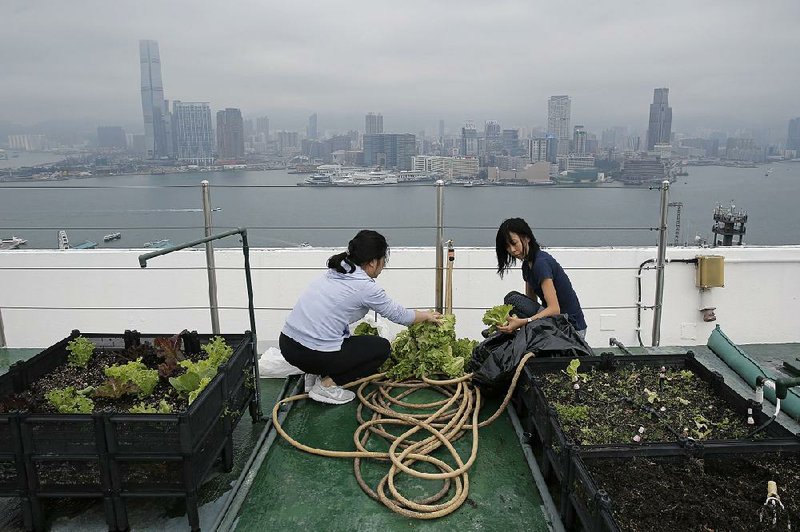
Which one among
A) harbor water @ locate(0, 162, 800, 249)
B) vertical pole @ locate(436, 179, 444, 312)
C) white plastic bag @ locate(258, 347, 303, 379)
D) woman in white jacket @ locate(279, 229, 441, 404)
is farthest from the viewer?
harbor water @ locate(0, 162, 800, 249)

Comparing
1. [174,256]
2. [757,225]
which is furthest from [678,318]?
[757,225]

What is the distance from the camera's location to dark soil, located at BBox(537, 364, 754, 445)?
224cm

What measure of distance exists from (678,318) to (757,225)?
15001 mm

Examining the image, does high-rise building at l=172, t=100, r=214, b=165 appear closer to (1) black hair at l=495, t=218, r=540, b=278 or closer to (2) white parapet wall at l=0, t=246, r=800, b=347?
(2) white parapet wall at l=0, t=246, r=800, b=347

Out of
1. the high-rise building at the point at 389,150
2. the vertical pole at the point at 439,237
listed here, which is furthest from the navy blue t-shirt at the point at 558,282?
the high-rise building at the point at 389,150

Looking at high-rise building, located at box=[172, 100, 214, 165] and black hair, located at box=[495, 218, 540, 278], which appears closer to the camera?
black hair, located at box=[495, 218, 540, 278]

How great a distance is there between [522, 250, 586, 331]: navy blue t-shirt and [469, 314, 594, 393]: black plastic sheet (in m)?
0.21

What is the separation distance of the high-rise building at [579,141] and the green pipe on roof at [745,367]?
598 cm

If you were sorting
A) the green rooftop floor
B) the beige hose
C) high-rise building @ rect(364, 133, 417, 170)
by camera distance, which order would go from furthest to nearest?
high-rise building @ rect(364, 133, 417, 170) → the beige hose → the green rooftop floor

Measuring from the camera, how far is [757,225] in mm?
18672

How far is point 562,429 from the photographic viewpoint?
2.15 meters

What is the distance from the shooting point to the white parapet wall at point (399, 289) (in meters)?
6.15

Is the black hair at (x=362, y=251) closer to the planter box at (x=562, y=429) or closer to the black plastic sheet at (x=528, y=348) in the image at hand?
the black plastic sheet at (x=528, y=348)

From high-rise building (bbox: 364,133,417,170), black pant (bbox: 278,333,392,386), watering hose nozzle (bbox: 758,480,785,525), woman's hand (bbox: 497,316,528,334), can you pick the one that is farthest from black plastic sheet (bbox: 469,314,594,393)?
high-rise building (bbox: 364,133,417,170)
